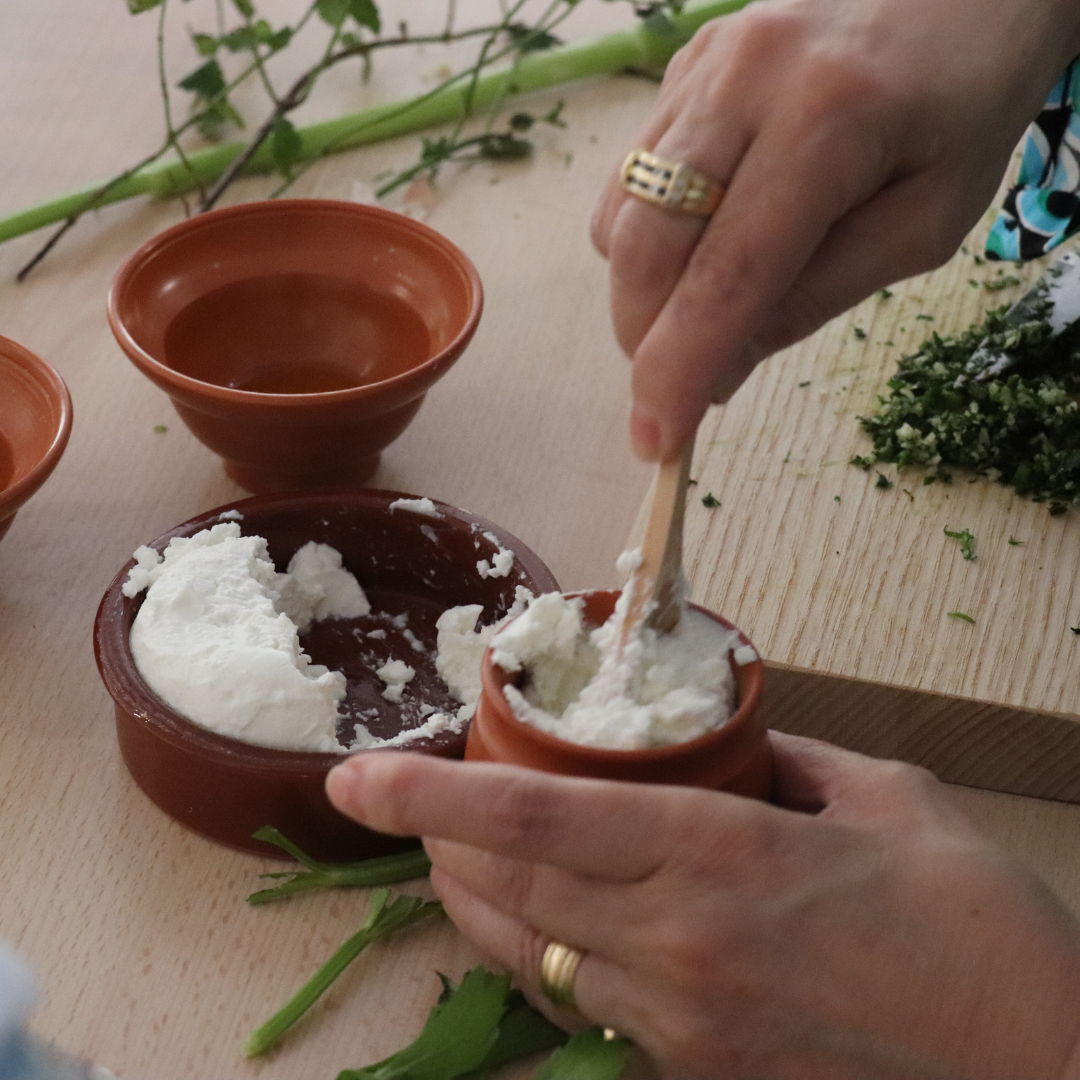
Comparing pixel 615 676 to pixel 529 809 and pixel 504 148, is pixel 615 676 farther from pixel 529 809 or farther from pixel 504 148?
pixel 504 148

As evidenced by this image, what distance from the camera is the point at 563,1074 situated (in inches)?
31.5

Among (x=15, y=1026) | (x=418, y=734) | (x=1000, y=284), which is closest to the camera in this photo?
(x=15, y=1026)

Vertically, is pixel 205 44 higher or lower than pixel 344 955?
higher

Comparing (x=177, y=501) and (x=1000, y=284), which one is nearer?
(x=177, y=501)

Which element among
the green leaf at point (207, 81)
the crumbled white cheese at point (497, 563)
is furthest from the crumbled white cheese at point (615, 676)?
the green leaf at point (207, 81)

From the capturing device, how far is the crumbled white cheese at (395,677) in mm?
1049

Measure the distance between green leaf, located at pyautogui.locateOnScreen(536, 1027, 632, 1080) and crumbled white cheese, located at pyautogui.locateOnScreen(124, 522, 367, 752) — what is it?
0.81 feet

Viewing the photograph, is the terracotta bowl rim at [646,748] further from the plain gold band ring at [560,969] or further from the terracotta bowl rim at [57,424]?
the terracotta bowl rim at [57,424]

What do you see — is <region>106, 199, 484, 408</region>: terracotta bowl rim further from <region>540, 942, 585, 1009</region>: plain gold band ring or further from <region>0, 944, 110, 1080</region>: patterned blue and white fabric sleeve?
<region>0, 944, 110, 1080</region>: patterned blue and white fabric sleeve

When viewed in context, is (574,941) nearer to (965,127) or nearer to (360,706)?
(360,706)

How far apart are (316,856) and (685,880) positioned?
338mm

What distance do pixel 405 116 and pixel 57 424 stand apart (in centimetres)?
82

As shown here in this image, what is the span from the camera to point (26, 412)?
1.17 meters

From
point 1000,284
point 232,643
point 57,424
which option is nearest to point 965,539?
point 1000,284
